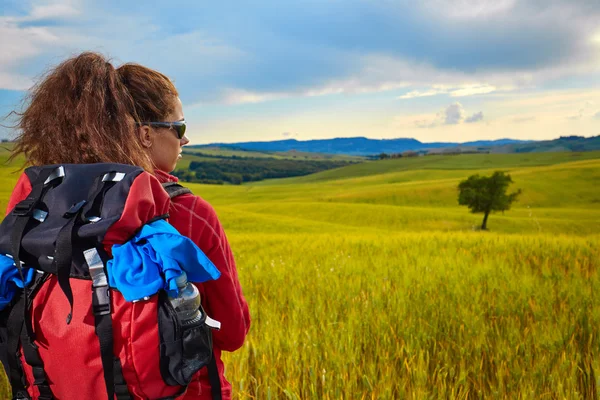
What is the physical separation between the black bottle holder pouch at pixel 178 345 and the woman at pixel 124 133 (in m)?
0.25

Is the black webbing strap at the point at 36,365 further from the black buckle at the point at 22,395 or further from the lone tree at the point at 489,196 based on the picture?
the lone tree at the point at 489,196

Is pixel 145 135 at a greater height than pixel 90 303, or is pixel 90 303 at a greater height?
pixel 145 135

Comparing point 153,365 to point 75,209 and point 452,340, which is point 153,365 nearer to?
point 75,209

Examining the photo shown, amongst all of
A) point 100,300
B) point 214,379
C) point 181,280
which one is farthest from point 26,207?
point 214,379

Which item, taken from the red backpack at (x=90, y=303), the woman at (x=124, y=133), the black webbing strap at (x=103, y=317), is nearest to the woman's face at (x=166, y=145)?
the woman at (x=124, y=133)

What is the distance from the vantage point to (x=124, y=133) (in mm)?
1738

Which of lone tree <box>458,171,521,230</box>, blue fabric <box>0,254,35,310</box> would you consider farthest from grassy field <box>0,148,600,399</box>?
lone tree <box>458,171,521,230</box>

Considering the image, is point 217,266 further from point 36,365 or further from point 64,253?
→ point 36,365

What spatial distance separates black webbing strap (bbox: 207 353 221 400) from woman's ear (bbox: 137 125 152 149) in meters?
0.96

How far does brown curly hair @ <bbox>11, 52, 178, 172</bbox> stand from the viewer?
1.72 metres

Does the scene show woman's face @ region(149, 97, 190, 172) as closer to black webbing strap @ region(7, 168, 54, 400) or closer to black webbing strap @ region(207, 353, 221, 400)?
black webbing strap @ region(7, 168, 54, 400)

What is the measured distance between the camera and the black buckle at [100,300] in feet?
4.82

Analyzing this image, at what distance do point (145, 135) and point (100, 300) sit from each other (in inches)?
29.2

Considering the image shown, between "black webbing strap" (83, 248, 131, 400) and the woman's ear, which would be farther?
Answer: the woman's ear
